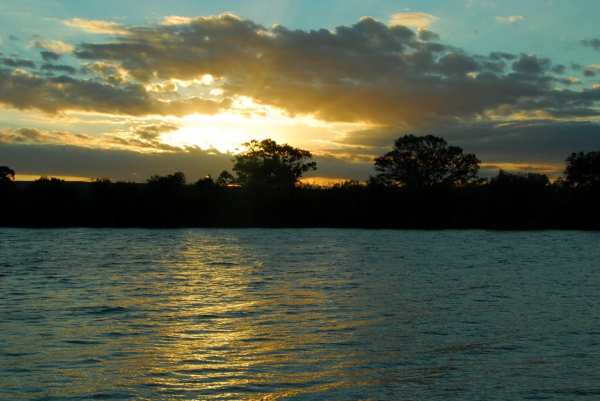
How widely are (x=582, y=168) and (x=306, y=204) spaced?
4549cm

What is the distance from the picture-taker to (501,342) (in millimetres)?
13555

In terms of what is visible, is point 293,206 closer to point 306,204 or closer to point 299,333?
point 306,204

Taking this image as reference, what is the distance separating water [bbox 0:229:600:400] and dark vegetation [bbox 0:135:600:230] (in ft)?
176

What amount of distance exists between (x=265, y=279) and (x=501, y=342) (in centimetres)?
1350

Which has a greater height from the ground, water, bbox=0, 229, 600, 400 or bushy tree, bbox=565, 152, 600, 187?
bushy tree, bbox=565, 152, 600, 187

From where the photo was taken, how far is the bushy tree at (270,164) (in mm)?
99188

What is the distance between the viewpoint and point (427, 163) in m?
92.2

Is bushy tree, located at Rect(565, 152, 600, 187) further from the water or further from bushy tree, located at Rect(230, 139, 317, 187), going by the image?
the water

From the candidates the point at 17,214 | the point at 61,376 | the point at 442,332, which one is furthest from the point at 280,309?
the point at 17,214

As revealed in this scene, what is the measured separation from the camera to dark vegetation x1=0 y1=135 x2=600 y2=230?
81.6 m

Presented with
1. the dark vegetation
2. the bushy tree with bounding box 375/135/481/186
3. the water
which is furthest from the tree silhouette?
the water

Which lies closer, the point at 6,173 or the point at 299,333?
the point at 299,333

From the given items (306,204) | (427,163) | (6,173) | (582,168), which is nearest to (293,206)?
(306,204)

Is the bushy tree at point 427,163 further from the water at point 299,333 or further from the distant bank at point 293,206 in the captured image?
the water at point 299,333
